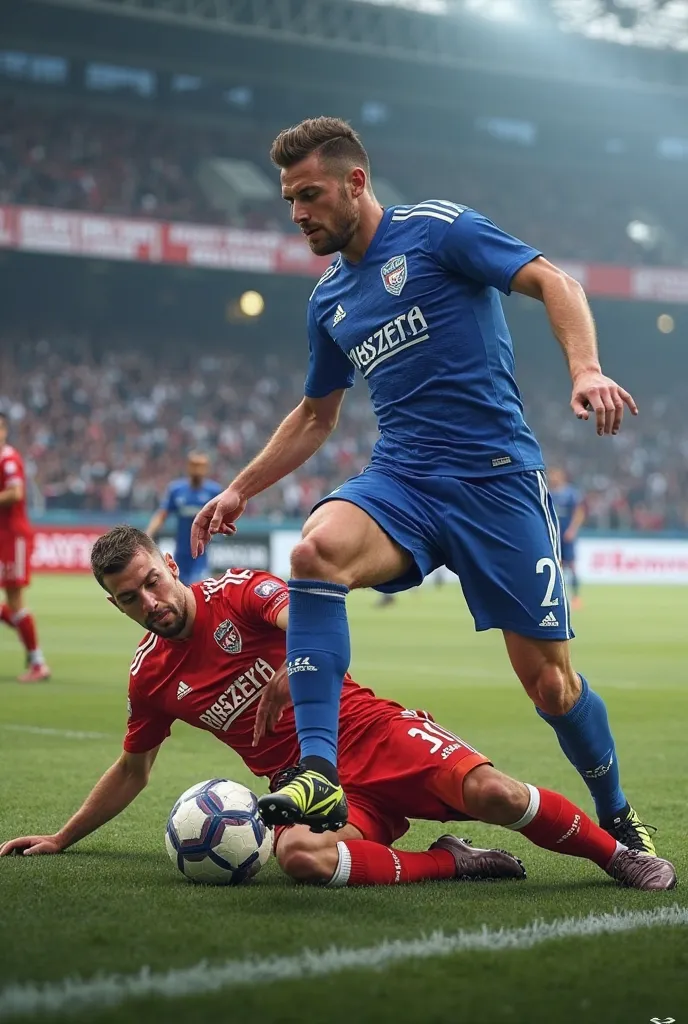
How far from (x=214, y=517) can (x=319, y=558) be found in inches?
29.4

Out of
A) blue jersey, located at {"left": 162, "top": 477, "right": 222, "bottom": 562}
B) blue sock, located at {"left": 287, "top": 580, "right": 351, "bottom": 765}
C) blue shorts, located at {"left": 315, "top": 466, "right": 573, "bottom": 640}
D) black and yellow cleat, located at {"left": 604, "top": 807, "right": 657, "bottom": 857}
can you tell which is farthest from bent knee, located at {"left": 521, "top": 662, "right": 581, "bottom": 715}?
blue jersey, located at {"left": 162, "top": 477, "right": 222, "bottom": 562}

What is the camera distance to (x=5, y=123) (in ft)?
110

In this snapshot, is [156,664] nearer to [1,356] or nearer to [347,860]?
[347,860]

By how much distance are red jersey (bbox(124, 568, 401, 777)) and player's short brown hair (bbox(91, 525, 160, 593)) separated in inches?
12.4

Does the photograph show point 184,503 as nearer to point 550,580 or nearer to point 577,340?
point 550,580

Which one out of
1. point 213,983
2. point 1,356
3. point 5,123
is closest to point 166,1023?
point 213,983

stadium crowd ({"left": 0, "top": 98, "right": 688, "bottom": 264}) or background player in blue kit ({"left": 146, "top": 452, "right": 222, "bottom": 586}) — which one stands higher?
stadium crowd ({"left": 0, "top": 98, "right": 688, "bottom": 264})

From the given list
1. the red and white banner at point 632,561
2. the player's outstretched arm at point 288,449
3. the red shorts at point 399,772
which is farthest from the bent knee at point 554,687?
the red and white banner at point 632,561

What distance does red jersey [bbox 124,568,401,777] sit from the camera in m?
4.47

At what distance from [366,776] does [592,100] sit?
128ft

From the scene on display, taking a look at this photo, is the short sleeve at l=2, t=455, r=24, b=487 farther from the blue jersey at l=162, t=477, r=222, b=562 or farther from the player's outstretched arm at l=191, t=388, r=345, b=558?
the player's outstretched arm at l=191, t=388, r=345, b=558

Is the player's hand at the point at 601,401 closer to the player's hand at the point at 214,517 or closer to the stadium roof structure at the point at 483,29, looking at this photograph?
the player's hand at the point at 214,517

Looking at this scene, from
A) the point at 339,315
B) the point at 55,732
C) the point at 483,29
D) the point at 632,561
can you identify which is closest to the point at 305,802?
the point at 339,315

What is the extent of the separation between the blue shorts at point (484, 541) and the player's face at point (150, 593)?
613 millimetres
